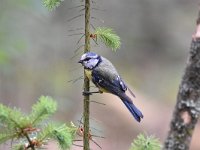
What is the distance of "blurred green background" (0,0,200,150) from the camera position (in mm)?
9188

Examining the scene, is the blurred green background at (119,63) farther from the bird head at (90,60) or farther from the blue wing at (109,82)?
the bird head at (90,60)

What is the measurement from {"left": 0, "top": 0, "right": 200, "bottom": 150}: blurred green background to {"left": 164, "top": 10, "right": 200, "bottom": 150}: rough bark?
14.8 feet

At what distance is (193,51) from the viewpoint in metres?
1.99

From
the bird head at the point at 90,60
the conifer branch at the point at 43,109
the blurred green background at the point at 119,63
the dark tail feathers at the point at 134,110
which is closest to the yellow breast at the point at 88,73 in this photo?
the bird head at the point at 90,60

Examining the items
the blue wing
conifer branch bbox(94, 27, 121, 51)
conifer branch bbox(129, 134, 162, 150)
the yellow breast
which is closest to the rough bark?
conifer branch bbox(129, 134, 162, 150)

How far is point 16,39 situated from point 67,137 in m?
3.33

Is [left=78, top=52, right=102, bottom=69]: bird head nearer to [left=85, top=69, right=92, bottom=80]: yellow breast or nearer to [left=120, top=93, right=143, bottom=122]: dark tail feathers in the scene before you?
[left=85, top=69, right=92, bottom=80]: yellow breast

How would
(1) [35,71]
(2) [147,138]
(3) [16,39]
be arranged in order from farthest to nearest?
(1) [35,71] → (3) [16,39] → (2) [147,138]

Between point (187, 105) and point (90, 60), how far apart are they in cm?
61

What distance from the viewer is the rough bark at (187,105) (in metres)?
1.98

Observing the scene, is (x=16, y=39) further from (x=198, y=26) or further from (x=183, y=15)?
(x=183, y=15)

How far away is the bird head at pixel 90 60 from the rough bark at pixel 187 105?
453 millimetres

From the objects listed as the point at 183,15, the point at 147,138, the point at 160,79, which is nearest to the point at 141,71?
the point at 160,79

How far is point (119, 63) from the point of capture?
12.0 metres
